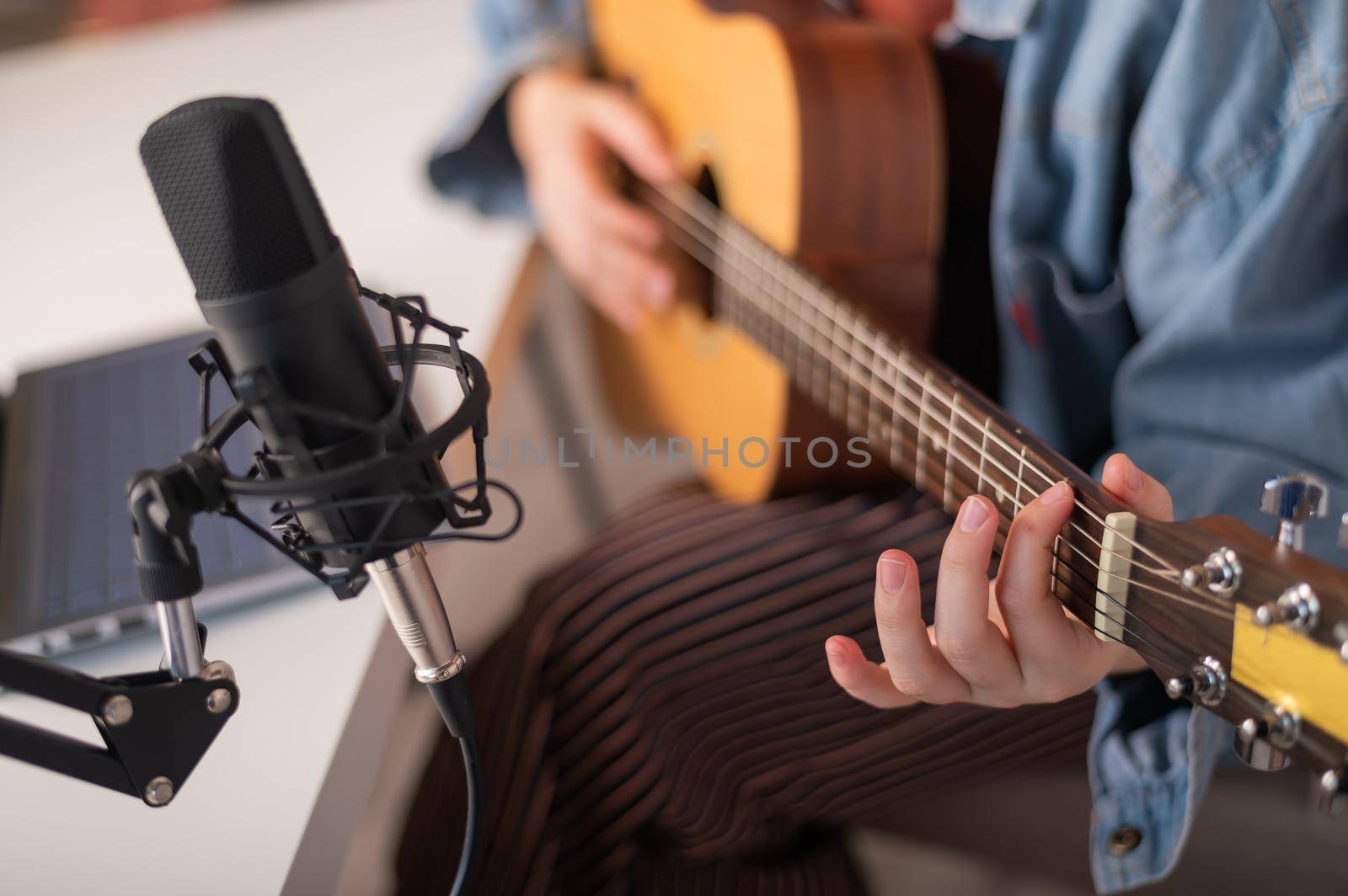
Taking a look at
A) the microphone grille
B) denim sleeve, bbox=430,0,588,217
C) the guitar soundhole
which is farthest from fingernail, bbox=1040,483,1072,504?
denim sleeve, bbox=430,0,588,217

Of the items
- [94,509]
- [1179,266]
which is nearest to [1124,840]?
[1179,266]

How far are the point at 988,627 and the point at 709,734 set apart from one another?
197 millimetres

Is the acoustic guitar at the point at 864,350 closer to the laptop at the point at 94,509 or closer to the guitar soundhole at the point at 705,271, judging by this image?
the guitar soundhole at the point at 705,271

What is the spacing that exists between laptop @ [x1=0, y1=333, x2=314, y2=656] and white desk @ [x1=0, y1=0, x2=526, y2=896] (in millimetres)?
17

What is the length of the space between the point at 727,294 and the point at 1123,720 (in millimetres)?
368

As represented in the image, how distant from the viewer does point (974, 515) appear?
35 centimetres

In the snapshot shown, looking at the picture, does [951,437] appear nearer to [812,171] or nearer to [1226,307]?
[1226,307]

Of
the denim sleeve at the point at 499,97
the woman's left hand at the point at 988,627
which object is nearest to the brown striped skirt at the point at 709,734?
the woman's left hand at the point at 988,627

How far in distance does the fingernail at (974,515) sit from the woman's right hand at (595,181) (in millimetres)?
470

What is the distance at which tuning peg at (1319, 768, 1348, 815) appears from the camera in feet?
0.90

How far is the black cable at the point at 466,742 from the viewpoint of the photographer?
1.04ft

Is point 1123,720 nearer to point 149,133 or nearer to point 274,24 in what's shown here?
point 149,133

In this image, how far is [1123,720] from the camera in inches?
17.4

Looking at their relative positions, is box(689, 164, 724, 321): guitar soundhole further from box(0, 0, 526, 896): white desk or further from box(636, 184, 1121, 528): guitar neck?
box(0, 0, 526, 896): white desk
